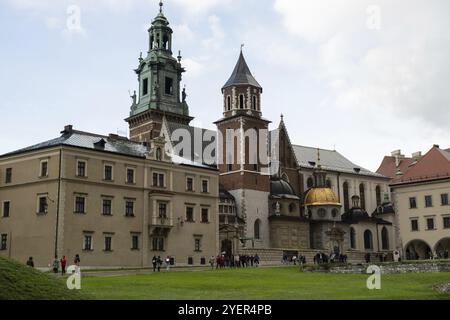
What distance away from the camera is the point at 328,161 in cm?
10831

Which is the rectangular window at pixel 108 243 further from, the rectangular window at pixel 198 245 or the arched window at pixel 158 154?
the rectangular window at pixel 198 245

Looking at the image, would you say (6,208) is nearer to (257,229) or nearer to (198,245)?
(198,245)

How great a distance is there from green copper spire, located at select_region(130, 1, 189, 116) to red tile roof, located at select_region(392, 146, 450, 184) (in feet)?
118

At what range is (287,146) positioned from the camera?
9656 centimetres

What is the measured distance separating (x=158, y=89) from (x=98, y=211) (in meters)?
45.1

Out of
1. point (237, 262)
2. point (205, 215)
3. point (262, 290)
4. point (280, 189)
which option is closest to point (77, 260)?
point (237, 262)

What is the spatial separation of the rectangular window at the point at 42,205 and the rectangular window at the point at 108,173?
5.39 meters

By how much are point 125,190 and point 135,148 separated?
17.0ft

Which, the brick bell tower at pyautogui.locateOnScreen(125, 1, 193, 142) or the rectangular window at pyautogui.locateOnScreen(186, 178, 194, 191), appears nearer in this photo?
the rectangular window at pyautogui.locateOnScreen(186, 178, 194, 191)

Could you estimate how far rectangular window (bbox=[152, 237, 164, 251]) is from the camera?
59031 millimetres

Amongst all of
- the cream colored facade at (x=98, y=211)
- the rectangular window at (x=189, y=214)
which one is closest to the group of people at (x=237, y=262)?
the cream colored facade at (x=98, y=211)

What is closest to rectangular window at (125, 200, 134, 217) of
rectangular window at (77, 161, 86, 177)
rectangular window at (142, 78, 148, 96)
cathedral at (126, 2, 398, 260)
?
rectangular window at (77, 161, 86, 177)

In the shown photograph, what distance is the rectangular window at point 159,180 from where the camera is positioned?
59688 mm

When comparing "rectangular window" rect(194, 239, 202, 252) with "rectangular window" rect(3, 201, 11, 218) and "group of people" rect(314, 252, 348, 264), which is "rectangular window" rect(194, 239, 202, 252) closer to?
"group of people" rect(314, 252, 348, 264)
